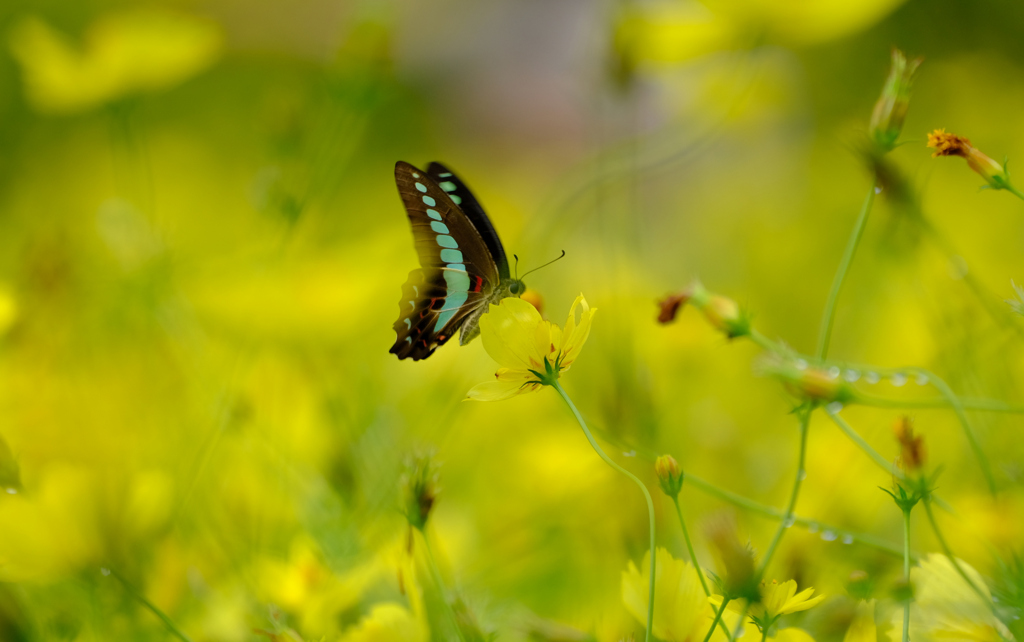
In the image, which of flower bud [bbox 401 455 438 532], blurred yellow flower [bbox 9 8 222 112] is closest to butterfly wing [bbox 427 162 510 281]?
flower bud [bbox 401 455 438 532]

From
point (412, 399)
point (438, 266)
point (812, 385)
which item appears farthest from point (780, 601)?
point (412, 399)

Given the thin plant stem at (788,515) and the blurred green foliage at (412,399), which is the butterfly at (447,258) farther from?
the thin plant stem at (788,515)

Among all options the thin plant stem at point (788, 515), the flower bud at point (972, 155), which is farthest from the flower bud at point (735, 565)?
the flower bud at point (972, 155)

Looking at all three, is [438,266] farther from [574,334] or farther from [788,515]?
[788,515]

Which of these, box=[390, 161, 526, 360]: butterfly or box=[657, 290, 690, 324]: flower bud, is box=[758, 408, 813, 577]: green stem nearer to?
box=[657, 290, 690, 324]: flower bud

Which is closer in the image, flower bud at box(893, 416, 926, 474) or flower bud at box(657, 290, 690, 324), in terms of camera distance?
flower bud at box(893, 416, 926, 474)

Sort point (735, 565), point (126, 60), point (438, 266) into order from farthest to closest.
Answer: point (126, 60), point (438, 266), point (735, 565)
